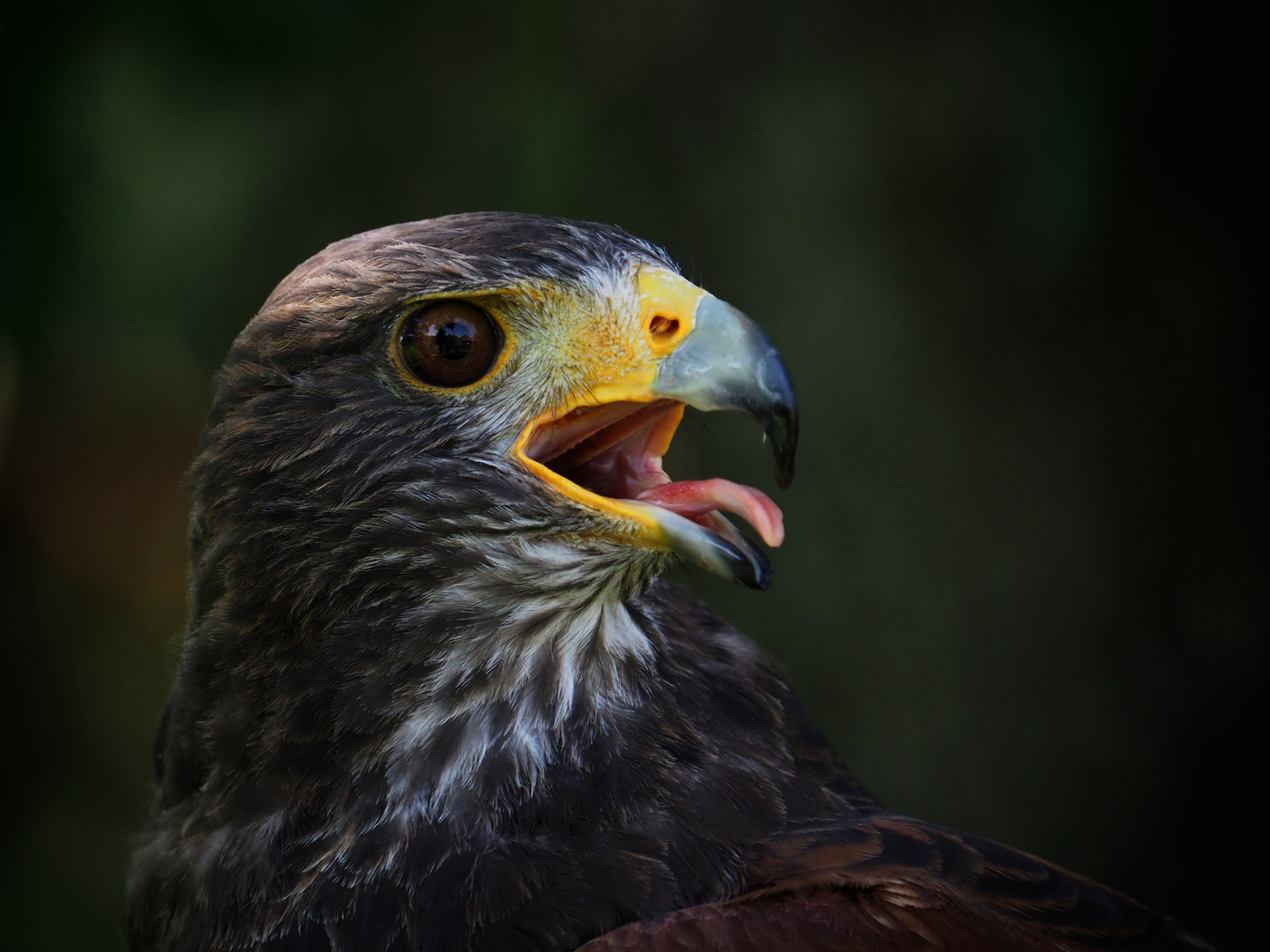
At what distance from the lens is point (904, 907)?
6.22 ft

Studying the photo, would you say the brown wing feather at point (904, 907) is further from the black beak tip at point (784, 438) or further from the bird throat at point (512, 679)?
the black beak tip at point (784, 438)

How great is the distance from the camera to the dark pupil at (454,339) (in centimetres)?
215

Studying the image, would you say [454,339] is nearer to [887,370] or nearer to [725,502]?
[725,502]

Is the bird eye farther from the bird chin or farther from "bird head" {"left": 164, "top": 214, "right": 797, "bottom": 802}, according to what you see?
the bird chin

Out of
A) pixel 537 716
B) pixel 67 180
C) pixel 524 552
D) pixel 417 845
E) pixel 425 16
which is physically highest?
pixel 425 16

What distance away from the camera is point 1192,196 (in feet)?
15.7

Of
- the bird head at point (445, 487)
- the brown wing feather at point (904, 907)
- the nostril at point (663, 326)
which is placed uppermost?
the nostril at point (663, 326)

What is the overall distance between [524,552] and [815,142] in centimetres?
360

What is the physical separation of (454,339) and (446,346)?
0.06 ft

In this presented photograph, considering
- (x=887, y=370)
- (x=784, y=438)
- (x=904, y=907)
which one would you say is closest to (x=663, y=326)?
(x=784, y=438)

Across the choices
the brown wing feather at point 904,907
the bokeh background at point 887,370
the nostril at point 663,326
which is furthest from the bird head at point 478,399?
the bokeh background at point 887,370

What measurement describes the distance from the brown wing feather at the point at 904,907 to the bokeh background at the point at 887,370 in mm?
2913

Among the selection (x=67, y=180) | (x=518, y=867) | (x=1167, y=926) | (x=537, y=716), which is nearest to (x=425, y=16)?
(x=67, y=180)

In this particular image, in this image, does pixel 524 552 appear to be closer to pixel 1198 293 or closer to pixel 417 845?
pixel 417 845
